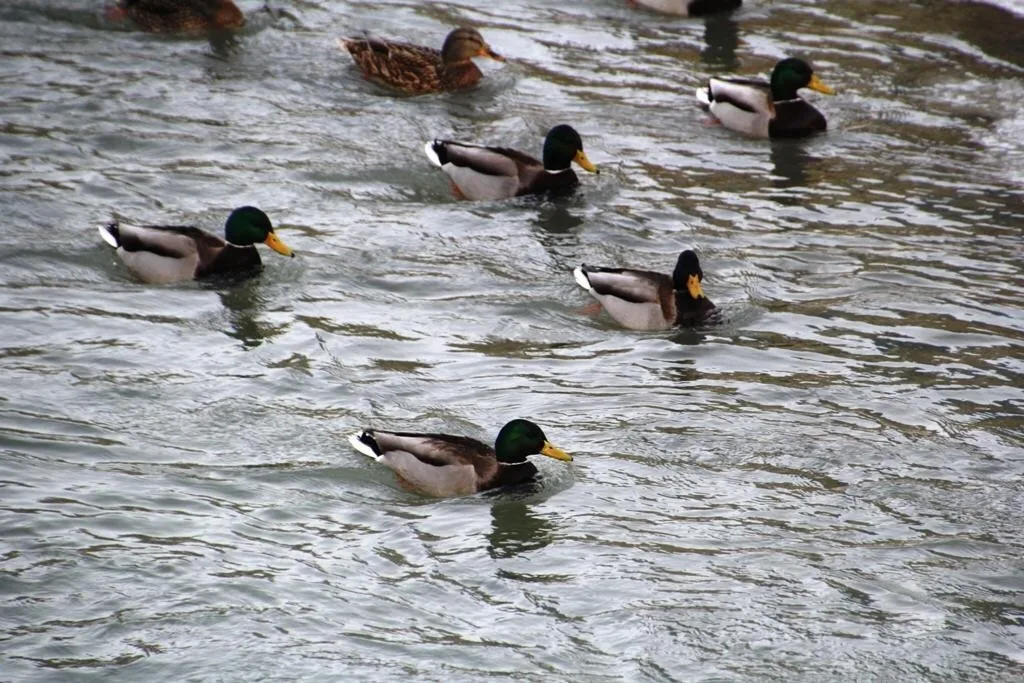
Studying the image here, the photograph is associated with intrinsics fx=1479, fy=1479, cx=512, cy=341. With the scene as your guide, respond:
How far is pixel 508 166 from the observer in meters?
13.9

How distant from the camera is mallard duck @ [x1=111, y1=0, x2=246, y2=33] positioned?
1661 cm

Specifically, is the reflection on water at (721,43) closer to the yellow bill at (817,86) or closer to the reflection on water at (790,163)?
the yellow bill at (817,86)

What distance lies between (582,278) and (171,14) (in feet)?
23.9

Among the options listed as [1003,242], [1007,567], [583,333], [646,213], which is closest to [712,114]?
[646,213]

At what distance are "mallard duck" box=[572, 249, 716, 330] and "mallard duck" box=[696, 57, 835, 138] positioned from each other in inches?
171

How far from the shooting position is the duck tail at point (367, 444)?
9039 millimetres

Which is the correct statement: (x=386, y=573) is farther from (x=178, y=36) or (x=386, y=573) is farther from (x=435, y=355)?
(x=178, y=36)

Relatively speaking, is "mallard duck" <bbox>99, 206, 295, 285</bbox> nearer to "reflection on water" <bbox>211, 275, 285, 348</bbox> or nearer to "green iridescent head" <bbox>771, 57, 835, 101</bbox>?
"reflection on water" <bbox>211, 275, 285, 348</bbox>

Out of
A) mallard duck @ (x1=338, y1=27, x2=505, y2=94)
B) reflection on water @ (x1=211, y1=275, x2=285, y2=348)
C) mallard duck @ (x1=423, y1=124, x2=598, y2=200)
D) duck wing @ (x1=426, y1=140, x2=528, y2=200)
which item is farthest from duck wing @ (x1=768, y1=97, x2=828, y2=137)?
reflection on water @ (x1=211, y1=275, x2=285, y2=348)

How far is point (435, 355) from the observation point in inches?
422

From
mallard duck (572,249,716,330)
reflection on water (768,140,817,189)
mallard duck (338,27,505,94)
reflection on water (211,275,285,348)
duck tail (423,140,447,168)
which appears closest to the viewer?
reflection on water (211,275,285,348)

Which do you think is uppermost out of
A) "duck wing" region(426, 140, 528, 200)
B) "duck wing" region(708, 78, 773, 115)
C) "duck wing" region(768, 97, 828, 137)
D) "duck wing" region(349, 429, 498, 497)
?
"duck wing" region(708, 78, 773, 115)

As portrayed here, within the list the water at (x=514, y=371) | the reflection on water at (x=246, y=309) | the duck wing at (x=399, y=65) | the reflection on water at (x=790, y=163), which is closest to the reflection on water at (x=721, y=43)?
the water at (x=514, y=371)

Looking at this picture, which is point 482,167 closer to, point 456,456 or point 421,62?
point 421,62
